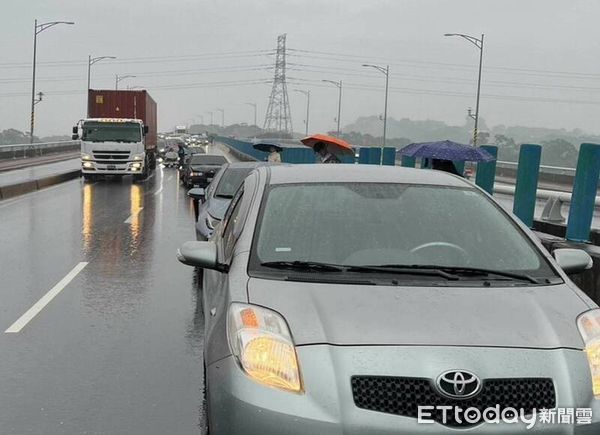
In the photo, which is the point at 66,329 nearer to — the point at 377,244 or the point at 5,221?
the point at 377,244

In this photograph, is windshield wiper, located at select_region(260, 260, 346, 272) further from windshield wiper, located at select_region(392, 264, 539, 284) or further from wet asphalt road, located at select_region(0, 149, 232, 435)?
wet asphalt road, located at select_region(0, 149, 232, 435)

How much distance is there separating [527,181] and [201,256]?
25.2 ft

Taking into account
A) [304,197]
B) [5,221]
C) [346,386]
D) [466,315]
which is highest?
[304,197]

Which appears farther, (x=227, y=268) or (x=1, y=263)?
(x=1, y=263)

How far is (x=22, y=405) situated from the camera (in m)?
4.36

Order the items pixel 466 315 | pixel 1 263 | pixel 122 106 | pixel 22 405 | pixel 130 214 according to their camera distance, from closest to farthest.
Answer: pixel 466 315 → pixel 22 405 → pixel 1 263 → pixel 130 214 → pixel 122 106

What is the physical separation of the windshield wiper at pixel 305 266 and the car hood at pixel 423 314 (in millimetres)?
190

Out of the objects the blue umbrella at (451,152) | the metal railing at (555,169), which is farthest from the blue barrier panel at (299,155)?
the blue umbrella at (451,152)

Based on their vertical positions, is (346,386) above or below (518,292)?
below

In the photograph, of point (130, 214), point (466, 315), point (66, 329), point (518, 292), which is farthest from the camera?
point (130, 214)

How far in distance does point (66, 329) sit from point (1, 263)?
12.8 ft

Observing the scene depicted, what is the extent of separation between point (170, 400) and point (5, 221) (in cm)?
1116

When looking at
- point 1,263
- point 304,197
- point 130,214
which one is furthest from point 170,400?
point 130,214

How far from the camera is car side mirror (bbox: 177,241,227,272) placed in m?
3.78
